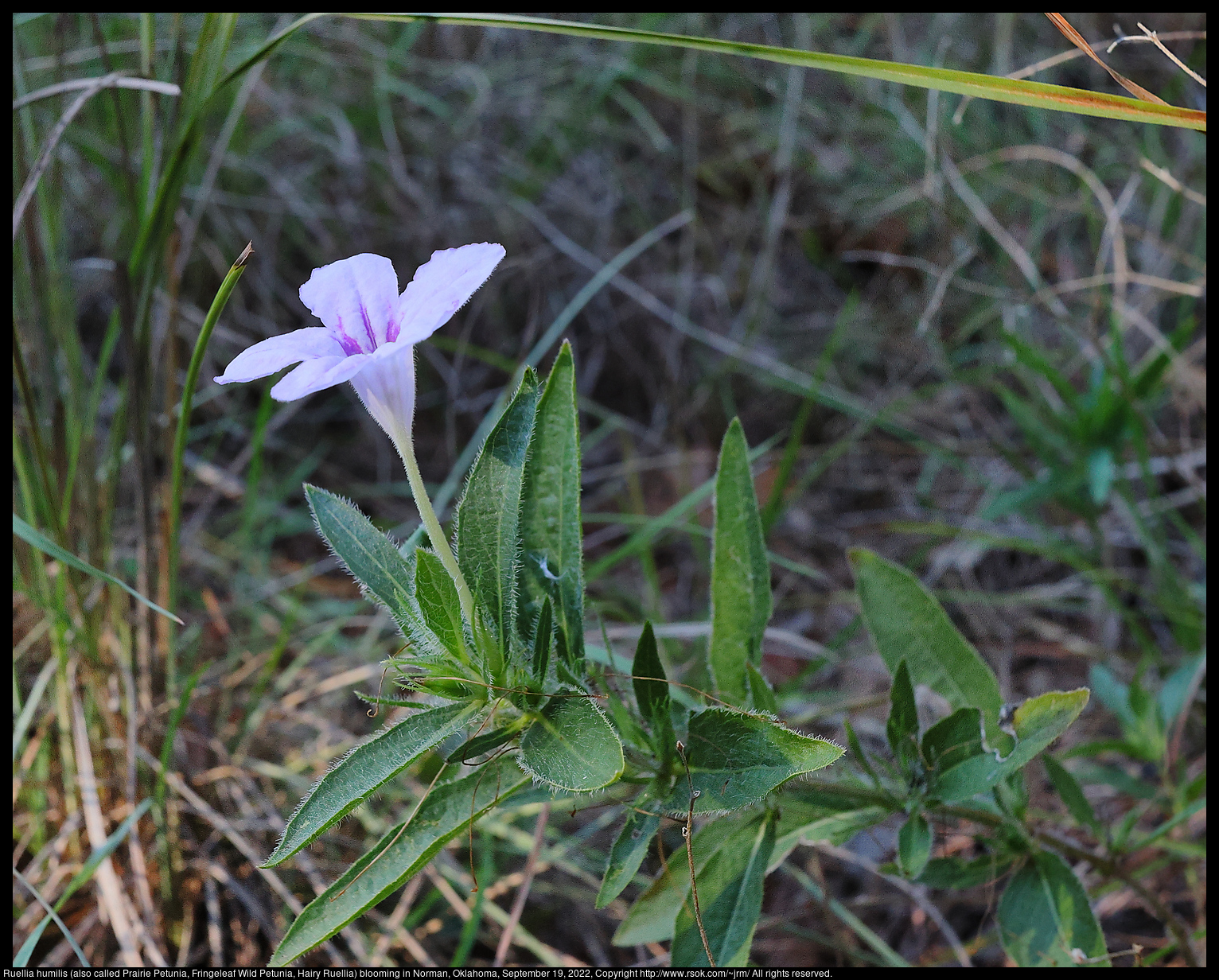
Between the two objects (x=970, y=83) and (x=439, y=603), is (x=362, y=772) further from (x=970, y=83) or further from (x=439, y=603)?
(x=970, y=83)

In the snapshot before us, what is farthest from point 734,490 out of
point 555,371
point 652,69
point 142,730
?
point 652,69

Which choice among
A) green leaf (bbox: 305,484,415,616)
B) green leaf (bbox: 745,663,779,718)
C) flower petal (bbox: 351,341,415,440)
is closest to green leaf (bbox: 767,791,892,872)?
green leaf (bbox: 745,663,779,718)

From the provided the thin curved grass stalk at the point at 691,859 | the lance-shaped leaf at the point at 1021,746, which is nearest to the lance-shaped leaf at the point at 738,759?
the thin curved grass stalk at the point at 691,859

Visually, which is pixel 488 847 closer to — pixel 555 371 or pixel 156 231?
pixel 555 371

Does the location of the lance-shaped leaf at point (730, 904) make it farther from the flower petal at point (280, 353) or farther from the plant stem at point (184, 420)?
the plant stem at point (184, 420)

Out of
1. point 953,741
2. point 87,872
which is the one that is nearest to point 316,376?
point 953,741

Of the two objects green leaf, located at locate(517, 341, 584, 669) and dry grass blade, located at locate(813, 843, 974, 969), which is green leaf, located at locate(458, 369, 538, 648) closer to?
green leaf, located at locate(517, 341, 584, 669)

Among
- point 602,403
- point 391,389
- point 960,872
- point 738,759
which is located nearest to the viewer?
point 391,389
